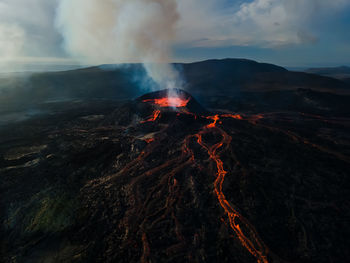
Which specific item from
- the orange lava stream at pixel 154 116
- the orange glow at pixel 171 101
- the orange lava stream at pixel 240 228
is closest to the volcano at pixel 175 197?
the orange lava stream at pixel 240 228

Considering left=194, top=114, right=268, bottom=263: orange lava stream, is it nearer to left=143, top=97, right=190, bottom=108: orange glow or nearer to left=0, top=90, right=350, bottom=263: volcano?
left=0, top=90, right=350, bottom=263: volcano

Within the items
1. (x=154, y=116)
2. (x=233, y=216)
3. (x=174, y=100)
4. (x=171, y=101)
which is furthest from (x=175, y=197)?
(x=174, y=100)

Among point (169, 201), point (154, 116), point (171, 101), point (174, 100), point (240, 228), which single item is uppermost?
point (174, 100)

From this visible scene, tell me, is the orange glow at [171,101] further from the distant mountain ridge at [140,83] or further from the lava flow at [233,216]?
the distant mountain ridge at [140,83]

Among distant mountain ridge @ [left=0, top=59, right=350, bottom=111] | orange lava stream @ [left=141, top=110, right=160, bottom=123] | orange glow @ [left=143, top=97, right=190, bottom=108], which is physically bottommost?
distant mountain ridge @ [left=0, top=59, right=350, bottom=111]

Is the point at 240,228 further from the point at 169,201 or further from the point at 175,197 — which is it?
the point at 169,201

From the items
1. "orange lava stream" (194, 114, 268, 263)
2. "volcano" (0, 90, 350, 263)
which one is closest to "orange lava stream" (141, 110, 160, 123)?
"volcano" (0, 90, 350, 263)

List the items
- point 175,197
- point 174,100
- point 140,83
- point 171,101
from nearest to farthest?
1. point 175,197
2. point 171,101
3. point 174,100
4. point 140,83

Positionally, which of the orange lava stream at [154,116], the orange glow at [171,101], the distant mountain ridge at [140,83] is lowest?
the distant mountain ridge at [140,83]
